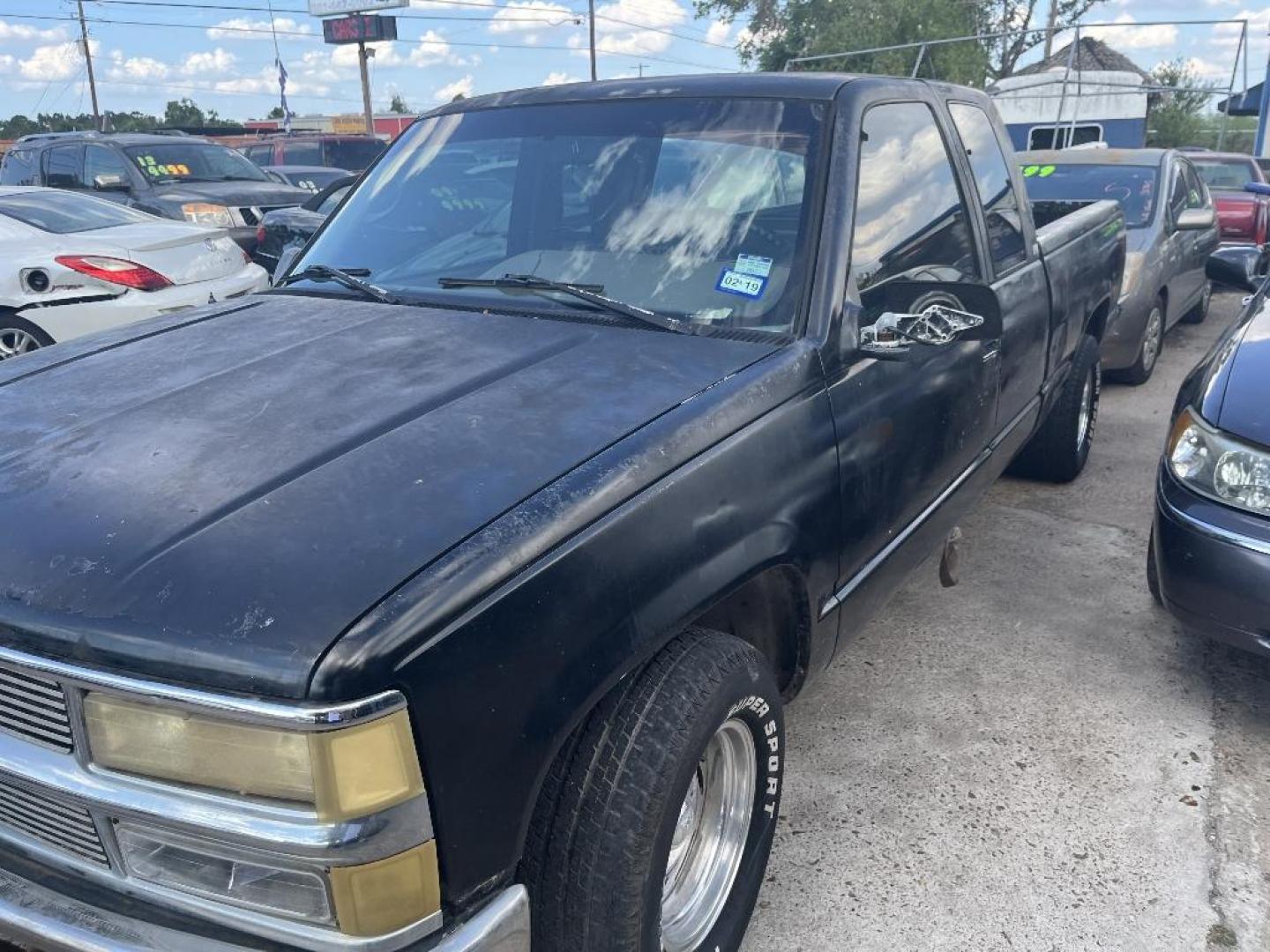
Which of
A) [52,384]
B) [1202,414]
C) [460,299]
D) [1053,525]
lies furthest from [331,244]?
[1053,525]

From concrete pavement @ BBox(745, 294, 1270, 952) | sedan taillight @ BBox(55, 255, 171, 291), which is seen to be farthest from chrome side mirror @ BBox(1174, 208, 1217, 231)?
sedan taillight @ BBox(55, 255, 171, 291)

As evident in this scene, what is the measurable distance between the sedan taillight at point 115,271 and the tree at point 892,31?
18.7 m

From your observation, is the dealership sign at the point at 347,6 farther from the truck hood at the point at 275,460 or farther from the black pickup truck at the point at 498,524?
the truck hood at the point at 275,460

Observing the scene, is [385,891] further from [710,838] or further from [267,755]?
[710,838]

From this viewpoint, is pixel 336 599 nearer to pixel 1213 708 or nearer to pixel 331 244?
pixel 331 244

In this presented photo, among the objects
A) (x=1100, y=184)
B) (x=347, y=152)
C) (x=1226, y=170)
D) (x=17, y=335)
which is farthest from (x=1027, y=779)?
(x=347, y=152)

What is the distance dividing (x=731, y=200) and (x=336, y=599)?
5.30 ft

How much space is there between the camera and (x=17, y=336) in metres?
6.52

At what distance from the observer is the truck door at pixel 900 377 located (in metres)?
2.58

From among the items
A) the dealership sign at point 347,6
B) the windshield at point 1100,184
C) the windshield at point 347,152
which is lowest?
the windshield at point 347,152

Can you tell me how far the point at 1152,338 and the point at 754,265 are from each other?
5.61 metres

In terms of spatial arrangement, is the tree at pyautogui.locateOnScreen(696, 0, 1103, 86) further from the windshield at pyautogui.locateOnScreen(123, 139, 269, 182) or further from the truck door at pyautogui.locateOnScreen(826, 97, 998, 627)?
the truck door at pyautogui.locateOnScreen(826, 97, 998, 627)

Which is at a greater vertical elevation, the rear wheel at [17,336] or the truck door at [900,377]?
the truck door at [900,377]

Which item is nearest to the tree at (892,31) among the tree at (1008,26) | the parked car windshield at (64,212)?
the tree at (1008,26)
